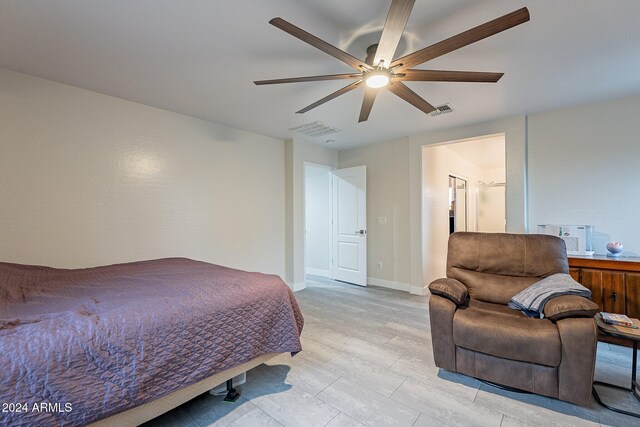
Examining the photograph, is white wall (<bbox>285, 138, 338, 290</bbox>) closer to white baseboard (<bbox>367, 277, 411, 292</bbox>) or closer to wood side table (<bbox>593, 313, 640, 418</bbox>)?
white baseboard (<bbox>367, 277, 411, 292</bbox>)

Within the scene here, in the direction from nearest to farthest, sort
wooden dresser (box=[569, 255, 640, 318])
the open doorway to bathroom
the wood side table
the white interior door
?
the wood side table, wooden dresser (box=[569, 255, 640, 318]), the open doorway to bathroom, the white interior door

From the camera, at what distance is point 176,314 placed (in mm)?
1483

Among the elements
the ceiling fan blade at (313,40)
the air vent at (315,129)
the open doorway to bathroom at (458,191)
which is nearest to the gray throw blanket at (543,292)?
the open doorway to bathroom at (458,191)

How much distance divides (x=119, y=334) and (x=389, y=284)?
4.19 m

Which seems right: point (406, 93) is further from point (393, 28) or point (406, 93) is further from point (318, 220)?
point (318, 220)

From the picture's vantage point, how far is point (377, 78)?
192cm

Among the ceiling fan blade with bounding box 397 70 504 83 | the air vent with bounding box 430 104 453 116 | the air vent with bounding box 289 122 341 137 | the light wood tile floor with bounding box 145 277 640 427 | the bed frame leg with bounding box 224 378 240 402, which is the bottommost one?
the light wood tile floor with bounding box 145 277 640 427

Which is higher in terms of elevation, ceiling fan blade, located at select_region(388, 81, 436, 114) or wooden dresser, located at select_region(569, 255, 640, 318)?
ceiling fan blade, located at select_region(388, 81, 436, 114)

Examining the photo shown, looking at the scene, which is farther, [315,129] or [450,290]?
[315,129]

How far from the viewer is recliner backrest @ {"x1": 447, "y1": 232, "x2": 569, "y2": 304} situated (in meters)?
2.35

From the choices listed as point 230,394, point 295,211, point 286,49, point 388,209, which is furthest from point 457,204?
point 230,394

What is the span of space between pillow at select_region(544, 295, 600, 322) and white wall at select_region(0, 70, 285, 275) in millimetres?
3583

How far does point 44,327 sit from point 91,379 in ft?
1.01

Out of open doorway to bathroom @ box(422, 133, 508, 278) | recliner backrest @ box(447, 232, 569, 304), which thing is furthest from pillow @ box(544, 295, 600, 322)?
open doorway to bathroom @ box(422, 133, 508, 278)
